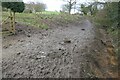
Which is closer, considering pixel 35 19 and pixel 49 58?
pixel 49 58

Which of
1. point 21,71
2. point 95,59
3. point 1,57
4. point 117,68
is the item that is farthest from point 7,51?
point 117,68

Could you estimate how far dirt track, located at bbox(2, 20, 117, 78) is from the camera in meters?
6.98

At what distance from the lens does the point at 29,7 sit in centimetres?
2173

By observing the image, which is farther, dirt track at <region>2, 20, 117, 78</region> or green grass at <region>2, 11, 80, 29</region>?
green grass at <region>2, 11, 80, 29</region>

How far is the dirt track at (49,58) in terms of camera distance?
698cm

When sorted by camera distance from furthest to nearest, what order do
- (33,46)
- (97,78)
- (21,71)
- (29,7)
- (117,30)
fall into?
(29,7), (117,30), (33,46), (97,78), (21,71)

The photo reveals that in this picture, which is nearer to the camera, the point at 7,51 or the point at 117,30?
the point at 7,51

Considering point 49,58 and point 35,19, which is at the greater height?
point 35,19

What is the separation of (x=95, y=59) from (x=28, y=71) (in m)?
3.17

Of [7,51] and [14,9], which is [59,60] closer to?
[7,51]

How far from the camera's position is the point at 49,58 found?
814 centimetres

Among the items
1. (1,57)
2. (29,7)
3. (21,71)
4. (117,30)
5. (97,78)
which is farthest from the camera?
(29,7)

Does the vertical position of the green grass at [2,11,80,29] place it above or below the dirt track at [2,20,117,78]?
above

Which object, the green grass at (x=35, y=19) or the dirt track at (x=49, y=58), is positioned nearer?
the dirt track at (x=49, y=58)
